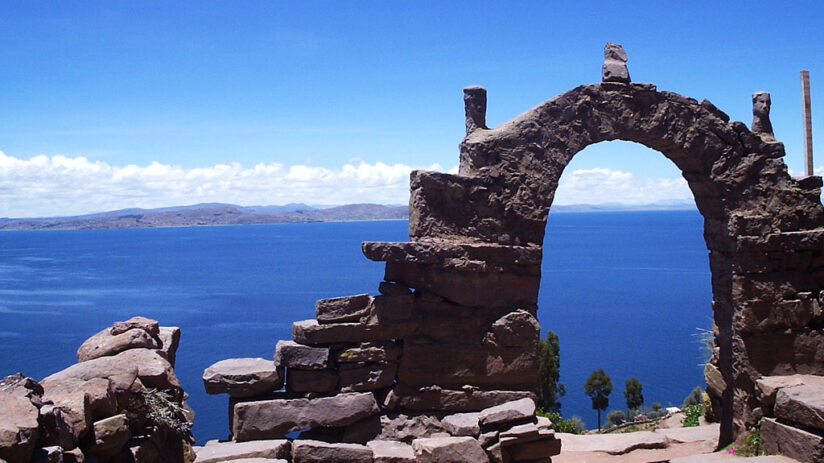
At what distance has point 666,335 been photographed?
46281mm

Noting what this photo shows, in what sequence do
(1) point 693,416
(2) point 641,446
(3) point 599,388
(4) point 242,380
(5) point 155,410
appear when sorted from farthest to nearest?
(3) point 599,388 → (1) point 693,416 → (2) point 641,446 → (4) point 242,380 → (5) point 155,410

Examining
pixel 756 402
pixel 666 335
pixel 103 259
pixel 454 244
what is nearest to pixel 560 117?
pixel 454 244

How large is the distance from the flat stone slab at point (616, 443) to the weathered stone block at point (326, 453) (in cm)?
372

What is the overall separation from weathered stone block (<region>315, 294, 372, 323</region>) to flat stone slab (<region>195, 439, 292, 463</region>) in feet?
4.26

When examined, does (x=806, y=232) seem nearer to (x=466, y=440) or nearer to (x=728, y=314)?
(x=728, y=314)

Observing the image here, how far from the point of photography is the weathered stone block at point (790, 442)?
6.56 metres

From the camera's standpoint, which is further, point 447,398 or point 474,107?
point 474,107

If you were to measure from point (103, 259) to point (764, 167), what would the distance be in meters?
105

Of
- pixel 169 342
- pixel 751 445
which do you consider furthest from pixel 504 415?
pixel 169 342

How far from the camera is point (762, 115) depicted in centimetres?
859

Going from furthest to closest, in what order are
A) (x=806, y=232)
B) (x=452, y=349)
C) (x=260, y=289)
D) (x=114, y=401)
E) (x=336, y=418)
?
1. (x=260, y=289)
2. (x=806, y=232)
3. (x=452, y=349)
4. (x=336, y=418)
5. (x=114, y=401)

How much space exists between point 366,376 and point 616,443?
4.08 metres

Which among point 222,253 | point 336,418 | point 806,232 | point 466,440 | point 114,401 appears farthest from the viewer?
point 222,253

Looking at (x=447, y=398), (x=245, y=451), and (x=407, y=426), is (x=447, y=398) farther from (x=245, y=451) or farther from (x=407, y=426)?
(x=245, y=451)
